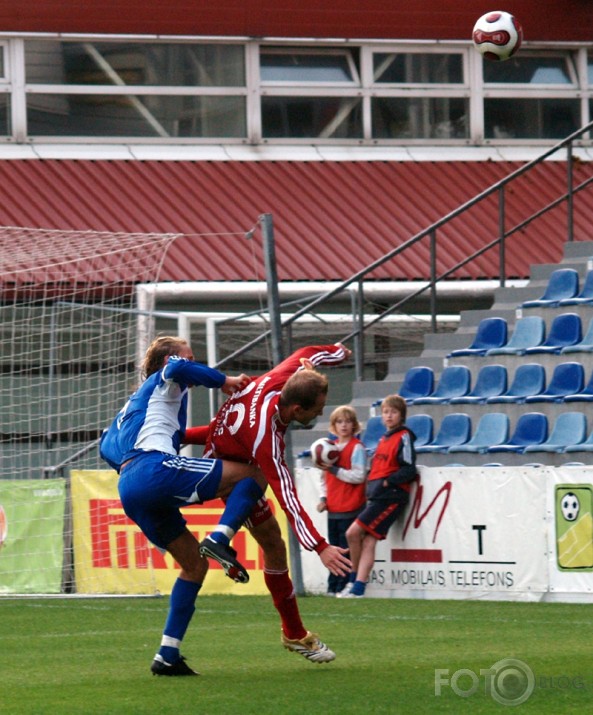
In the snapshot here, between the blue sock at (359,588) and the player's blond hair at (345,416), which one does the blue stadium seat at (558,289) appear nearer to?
the player's blond hair at (345,416)

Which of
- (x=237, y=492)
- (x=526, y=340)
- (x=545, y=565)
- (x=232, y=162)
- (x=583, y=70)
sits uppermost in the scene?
(x=583, y=70)

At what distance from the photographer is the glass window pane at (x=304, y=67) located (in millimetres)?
22672

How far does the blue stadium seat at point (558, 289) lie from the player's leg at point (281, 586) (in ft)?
27.7

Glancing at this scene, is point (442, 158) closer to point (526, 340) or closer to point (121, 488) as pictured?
point (526, 340)

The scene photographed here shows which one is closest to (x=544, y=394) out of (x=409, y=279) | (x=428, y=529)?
(x=428, y=529)

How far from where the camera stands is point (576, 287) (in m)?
15.7

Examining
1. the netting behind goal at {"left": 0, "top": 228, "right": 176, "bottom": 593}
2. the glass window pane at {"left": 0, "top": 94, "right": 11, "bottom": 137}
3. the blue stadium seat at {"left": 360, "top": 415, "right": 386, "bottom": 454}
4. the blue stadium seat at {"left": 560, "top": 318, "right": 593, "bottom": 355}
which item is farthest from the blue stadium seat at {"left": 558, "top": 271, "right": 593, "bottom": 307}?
the glass window pane at {"left": 0, "top": 94, "right": 11, "bottom": 137}

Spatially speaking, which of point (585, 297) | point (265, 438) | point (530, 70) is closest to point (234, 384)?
point (265, 438)

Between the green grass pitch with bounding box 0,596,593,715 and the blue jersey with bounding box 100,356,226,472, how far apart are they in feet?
3.81

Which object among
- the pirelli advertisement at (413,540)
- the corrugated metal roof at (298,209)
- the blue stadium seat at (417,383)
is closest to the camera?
the pirelli advertisement at (413,540)

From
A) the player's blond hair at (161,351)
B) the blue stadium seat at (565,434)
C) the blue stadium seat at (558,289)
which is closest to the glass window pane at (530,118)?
the blue stadium seat at (558,289)

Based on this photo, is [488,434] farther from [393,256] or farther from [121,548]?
[121,548]

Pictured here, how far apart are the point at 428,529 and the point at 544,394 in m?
2.22

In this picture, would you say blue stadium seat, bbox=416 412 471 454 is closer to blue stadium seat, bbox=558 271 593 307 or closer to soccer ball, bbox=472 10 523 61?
blue stadium seat, bbox=558 271 593 307
